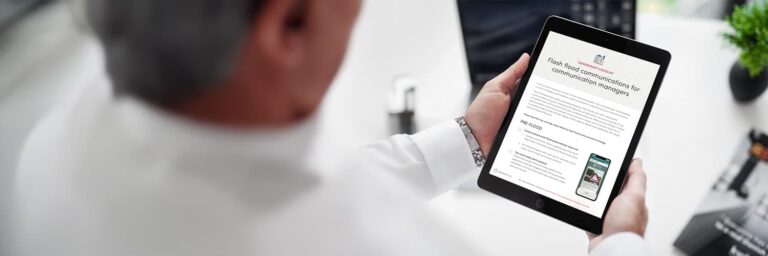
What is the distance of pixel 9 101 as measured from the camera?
0.49 m

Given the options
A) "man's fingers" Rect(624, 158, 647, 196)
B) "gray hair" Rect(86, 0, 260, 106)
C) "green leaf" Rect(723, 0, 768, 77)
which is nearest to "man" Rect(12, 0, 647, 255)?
"gray hair" Rect(86, 0, 260, 106)

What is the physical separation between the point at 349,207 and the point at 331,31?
12 cm

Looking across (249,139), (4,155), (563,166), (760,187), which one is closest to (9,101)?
(4,155)

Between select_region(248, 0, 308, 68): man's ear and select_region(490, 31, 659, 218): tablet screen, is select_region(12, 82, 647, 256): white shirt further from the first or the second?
select_region(490, 31, 659, 218): tablet screen

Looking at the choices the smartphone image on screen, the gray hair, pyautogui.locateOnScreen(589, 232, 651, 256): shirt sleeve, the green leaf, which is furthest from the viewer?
the green leaf

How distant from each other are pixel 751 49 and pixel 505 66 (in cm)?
29

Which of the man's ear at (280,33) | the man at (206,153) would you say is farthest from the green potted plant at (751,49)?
the man's ear at (280,33)

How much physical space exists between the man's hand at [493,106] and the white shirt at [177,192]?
26 cm

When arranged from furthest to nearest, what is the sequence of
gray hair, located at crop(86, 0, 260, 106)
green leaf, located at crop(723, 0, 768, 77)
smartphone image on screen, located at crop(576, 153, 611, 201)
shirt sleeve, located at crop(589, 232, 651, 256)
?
1. green leaf, located at crop(723, 0, 768, 77)
2. smartphone image on screen, located at crop(576, 153, 611, 201)
3. shirt sleeve, located at crop(589, 232, 651, 256)
4. gray hair, located at crop(86, 0, 260, 106)

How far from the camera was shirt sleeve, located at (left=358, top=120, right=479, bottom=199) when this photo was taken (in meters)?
0.59

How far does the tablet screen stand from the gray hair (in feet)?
1.29

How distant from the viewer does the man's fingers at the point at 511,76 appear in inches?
25.4

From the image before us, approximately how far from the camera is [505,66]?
81cm

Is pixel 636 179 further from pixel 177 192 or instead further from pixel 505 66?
pixel 177 192
